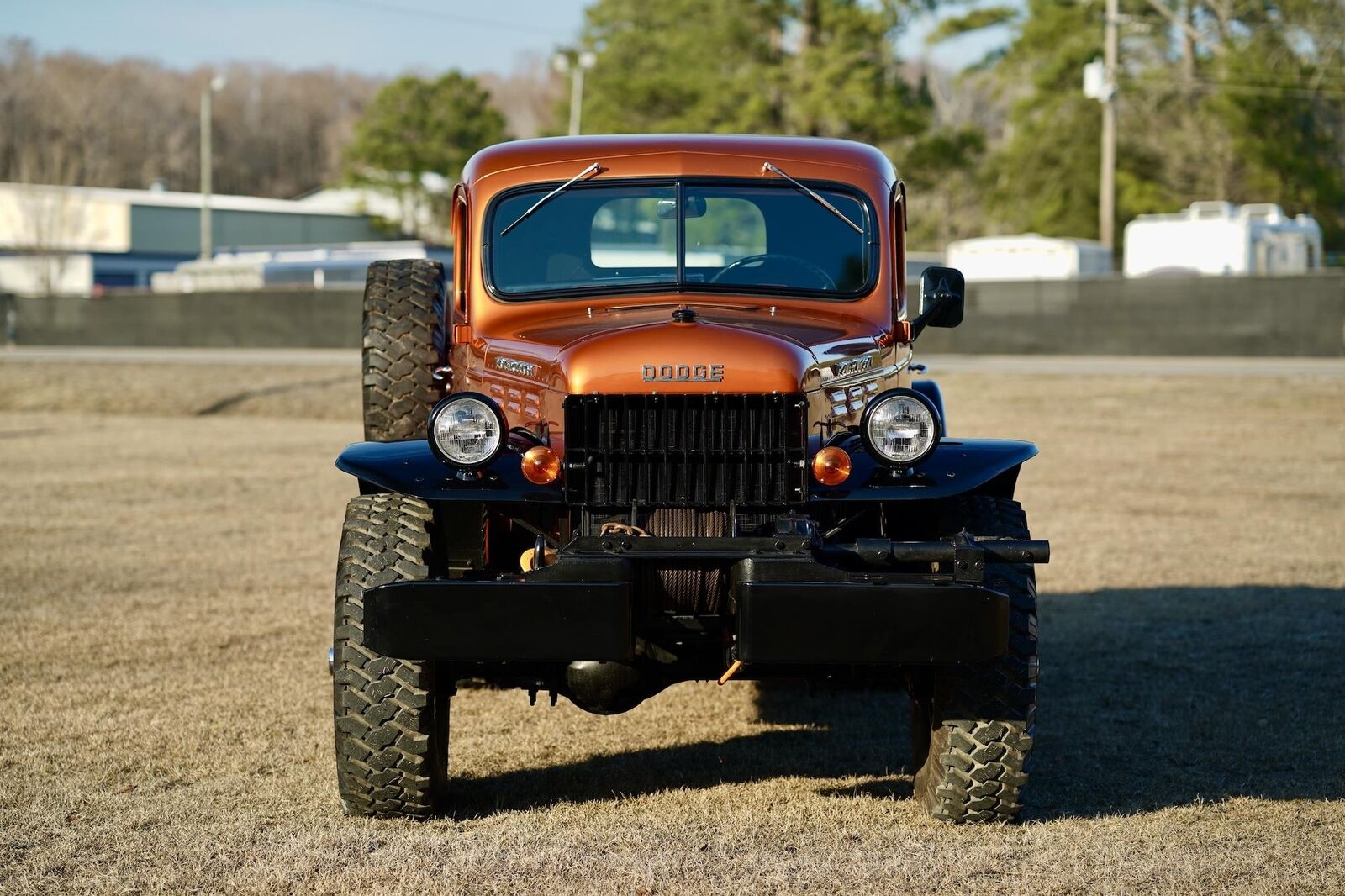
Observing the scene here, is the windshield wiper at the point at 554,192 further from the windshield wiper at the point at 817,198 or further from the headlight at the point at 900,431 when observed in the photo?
the headlight at the point at 900,431

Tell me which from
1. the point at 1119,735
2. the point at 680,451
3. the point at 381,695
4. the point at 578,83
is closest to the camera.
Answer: the point at 680,451

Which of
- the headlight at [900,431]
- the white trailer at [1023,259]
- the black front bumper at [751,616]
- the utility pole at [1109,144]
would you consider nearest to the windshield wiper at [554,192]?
the headlight at [900,431]

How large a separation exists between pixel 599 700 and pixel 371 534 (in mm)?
860

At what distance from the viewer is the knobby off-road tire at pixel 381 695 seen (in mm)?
4926

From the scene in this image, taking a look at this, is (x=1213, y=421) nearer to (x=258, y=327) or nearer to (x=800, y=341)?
(x=800, y=341)

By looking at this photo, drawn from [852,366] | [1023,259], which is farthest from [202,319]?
[852,366]

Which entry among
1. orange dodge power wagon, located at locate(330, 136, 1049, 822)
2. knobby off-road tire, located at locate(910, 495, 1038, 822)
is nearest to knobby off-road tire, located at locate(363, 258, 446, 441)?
orange dodge power wagon, located at locate(330, 136, 1049, 822)

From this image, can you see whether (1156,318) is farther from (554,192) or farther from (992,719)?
(992,719)

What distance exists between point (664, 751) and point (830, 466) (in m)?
1.68

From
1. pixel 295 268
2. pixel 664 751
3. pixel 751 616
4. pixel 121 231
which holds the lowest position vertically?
pixel 664 751

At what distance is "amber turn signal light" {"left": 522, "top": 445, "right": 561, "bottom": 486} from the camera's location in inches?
195

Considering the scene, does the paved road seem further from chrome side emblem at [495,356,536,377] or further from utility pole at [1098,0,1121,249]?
chrome side emblem at [495,356,536,377]

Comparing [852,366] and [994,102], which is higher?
[994,102]

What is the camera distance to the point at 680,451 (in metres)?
4.80
